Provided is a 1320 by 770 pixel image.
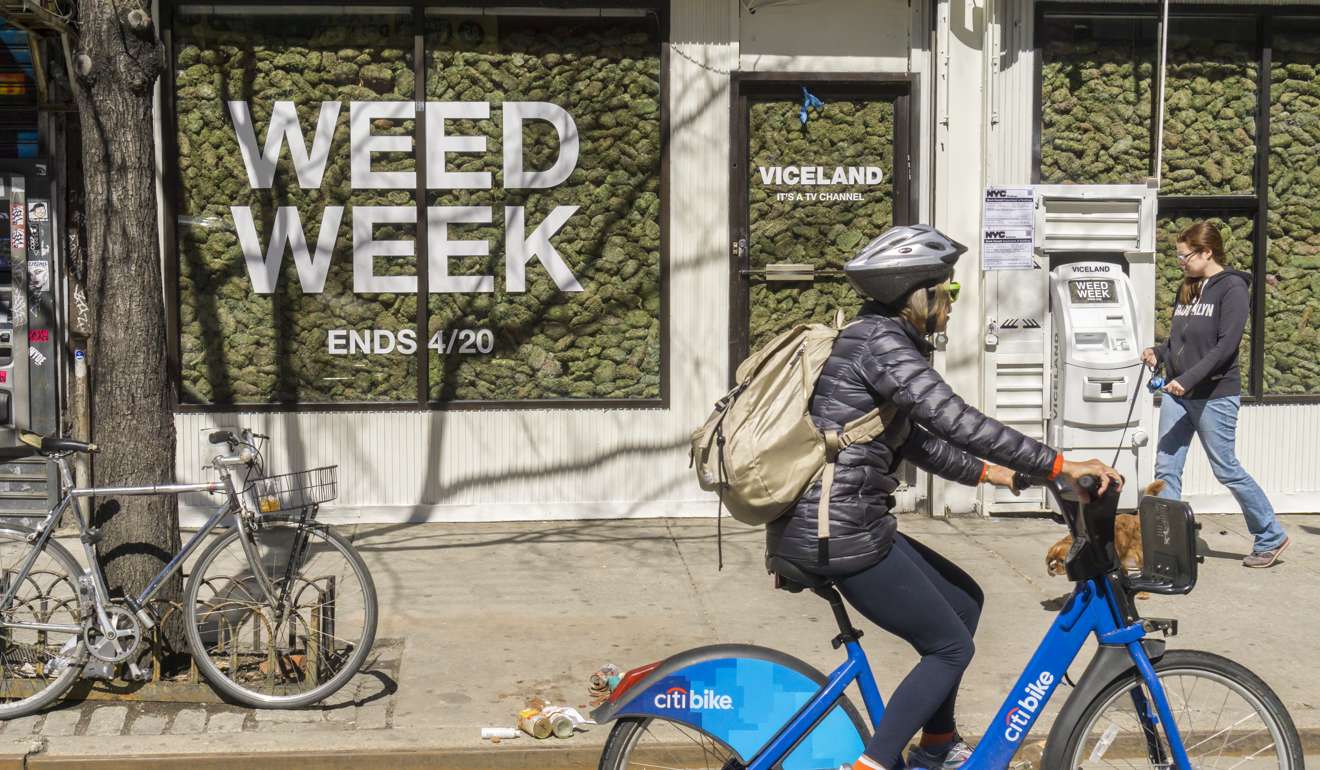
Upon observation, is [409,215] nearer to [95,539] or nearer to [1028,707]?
[95,539]

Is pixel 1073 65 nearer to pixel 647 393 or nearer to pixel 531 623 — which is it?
pixel 647 393

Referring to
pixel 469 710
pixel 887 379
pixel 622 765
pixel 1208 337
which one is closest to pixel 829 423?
pixel 887 379

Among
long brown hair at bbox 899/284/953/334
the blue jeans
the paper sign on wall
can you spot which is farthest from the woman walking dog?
long brown hair at bbox 899/284/953/334

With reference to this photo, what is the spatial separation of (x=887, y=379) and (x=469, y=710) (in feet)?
8.48

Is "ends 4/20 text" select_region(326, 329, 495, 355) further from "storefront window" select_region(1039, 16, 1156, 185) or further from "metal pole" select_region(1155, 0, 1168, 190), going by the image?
"metal pole" select_region(1155, 0, 1168, 190)

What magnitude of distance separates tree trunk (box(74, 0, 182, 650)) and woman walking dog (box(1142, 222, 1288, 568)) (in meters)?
5.03

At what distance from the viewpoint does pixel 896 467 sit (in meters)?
4.14

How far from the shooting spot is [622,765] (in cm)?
400

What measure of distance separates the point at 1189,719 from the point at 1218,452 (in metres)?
4.15

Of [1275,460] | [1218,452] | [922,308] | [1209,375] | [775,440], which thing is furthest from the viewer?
[1275,460]

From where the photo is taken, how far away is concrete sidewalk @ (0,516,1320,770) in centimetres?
534

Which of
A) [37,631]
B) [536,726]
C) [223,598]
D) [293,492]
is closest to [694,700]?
[536,726]

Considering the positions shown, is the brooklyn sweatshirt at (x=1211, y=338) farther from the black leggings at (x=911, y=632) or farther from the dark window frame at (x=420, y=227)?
the black leggings at (x=911, y=632)

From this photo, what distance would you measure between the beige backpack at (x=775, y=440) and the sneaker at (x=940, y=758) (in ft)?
2.48
